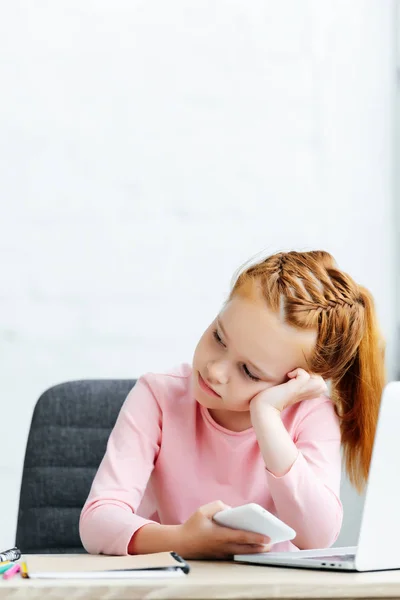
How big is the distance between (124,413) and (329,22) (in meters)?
1.42

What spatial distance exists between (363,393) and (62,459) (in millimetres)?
565

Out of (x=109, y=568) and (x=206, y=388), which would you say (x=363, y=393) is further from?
(x=109, y=568)

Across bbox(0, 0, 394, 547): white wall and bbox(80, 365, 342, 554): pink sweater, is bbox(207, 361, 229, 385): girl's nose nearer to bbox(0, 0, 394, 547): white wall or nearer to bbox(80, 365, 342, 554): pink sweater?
bbox(80, 365, 342, 554): pink sweater

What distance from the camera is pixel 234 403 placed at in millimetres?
1157

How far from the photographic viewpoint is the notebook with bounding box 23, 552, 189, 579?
733 millimetres

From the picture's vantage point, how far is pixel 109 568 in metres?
0.77

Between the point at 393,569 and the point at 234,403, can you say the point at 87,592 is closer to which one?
the point at 393,569

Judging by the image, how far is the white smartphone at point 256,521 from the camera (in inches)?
33.3

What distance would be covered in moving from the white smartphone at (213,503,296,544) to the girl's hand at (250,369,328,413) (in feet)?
0.69

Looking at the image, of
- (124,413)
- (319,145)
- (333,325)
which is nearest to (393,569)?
(333,325)

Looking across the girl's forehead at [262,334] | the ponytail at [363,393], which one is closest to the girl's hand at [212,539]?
the girl's forehead at [262,334]

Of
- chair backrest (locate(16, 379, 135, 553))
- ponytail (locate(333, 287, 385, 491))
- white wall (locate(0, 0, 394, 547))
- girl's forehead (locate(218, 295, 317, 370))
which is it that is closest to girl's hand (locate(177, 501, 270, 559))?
girl's forehead (locate(218, 295, 317, 370))

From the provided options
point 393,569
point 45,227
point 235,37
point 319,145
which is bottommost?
point 393,569

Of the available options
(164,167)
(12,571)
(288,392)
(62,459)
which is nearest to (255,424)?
(288,392)
